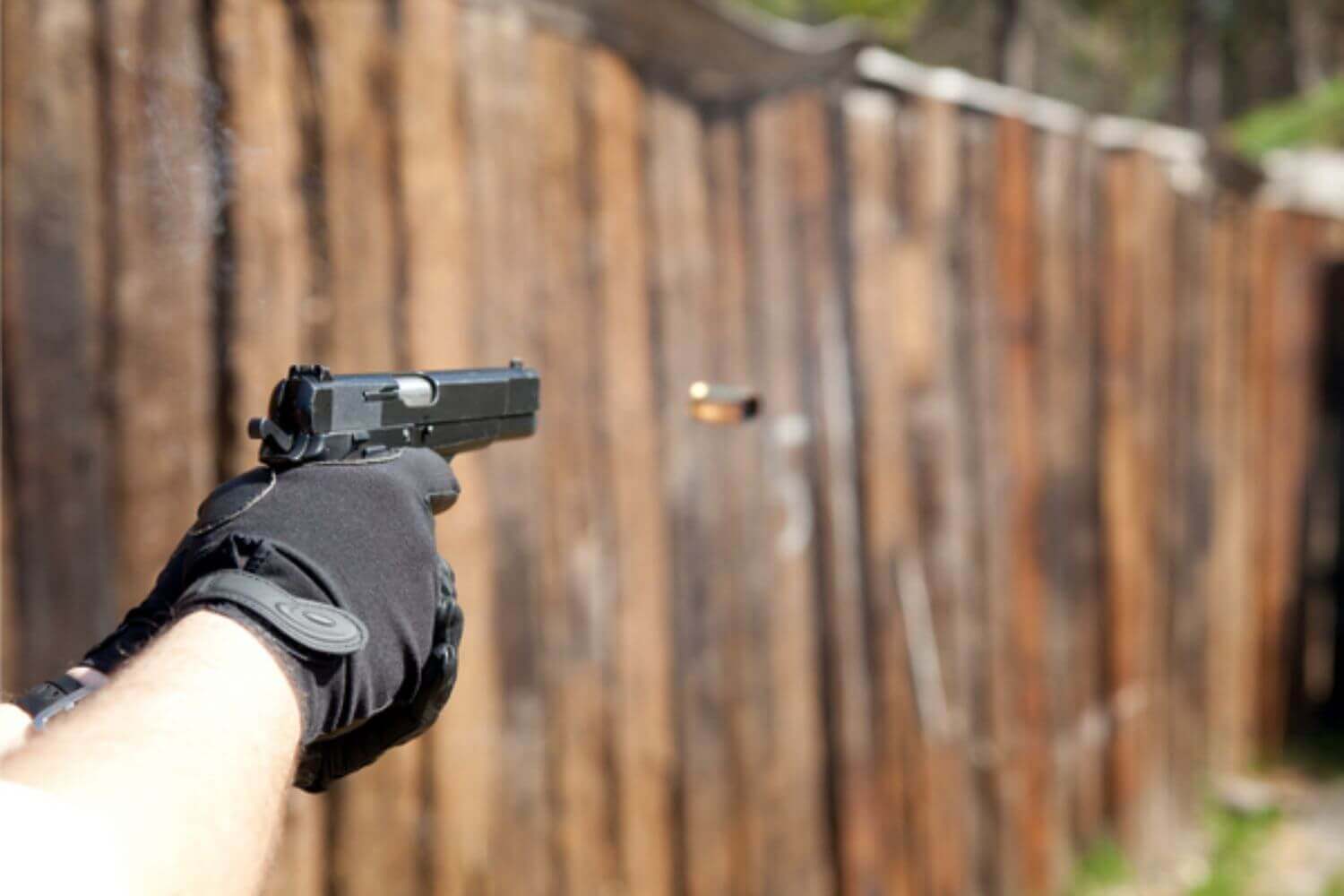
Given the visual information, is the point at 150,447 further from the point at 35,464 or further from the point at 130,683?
the point at 130,683

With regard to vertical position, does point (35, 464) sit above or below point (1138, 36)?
below

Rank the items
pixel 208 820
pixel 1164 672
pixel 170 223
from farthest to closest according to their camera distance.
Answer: pixel 1164 672, pixel 170 223, pixel 208 820

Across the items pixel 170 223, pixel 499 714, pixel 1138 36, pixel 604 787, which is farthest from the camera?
pixel 1138 36

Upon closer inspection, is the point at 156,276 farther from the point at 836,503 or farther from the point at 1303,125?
the point at 1303,125

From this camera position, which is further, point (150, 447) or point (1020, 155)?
point (1020, 155)

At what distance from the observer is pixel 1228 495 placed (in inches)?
193

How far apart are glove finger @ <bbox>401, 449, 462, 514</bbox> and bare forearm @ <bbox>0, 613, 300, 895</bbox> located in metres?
0.24

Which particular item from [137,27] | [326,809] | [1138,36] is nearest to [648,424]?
[326,809]

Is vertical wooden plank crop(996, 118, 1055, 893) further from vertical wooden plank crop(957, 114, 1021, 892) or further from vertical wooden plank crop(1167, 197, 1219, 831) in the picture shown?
vertical wooden plank crop(1167, 197, 1219, 831)

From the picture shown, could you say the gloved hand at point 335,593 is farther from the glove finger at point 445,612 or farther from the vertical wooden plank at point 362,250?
the vertical wooden plank at point 362,250

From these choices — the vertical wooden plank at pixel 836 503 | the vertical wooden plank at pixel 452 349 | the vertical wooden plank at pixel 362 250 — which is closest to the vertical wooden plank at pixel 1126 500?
the vertical wooden plank at pixel 836 503

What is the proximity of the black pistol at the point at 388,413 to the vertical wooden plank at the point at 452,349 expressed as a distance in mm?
770

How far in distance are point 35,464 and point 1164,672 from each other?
4235 millimetres

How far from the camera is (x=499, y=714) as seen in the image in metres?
2.10
